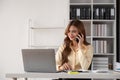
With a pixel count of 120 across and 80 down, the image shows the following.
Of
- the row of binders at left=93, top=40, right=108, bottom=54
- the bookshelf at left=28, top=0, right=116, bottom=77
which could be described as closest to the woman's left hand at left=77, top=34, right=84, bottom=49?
the bookshelf at left=28, top=0, right=116, bottom=77

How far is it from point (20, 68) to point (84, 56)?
2126 mm

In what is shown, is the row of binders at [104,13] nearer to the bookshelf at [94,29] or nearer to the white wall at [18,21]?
the bookshelf at [94,29]

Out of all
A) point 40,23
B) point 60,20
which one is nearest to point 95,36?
point 60,20

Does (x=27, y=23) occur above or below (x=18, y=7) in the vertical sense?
below

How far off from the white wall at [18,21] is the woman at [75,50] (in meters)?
1.60

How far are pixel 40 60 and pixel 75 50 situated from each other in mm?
844

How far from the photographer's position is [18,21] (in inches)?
176

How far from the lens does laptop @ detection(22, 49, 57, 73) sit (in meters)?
1.99

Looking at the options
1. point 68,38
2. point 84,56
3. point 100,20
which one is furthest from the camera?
point 100,20

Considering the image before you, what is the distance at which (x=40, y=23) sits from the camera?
4.42m

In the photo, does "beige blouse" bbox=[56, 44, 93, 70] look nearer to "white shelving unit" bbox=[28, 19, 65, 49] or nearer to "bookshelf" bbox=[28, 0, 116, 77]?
"bookshelf" bbox=[28, 0, 116, 77]

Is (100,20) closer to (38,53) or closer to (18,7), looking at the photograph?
(18,7)

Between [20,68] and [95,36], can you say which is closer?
[95,36]

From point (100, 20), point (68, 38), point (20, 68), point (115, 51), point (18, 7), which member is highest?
point (18, 7)
